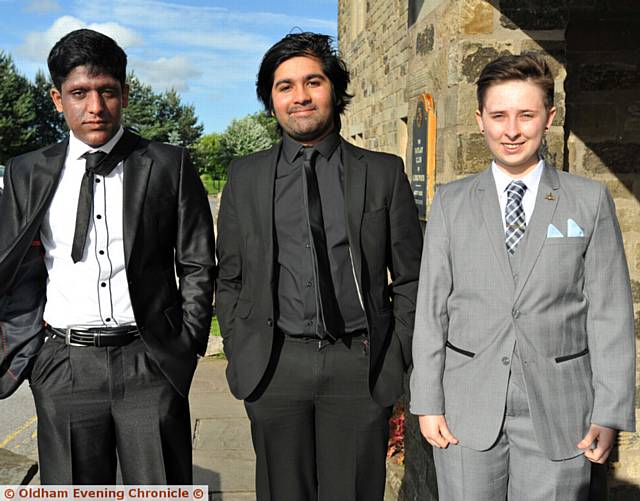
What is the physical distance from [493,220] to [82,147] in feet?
5.50

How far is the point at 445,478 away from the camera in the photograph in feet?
8.24

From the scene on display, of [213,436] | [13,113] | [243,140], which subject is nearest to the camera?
[213,436]

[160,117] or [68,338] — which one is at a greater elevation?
[160,117]

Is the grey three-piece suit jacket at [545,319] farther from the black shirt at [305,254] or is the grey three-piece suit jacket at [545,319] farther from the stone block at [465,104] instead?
the stone block at [465,104]

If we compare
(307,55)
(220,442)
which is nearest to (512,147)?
(307,55)

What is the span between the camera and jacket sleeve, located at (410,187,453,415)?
2473mm

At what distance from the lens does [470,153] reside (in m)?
3.30

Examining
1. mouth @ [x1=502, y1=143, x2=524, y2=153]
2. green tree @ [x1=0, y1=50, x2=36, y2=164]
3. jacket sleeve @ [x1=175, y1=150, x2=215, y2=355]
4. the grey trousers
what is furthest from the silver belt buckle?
green tree @ [x1=0, y1=50, x2=36, y2=164]

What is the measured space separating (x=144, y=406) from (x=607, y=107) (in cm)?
310

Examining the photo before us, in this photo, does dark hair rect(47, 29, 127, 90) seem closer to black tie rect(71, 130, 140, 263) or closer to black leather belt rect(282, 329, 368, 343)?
black tie rect(71, 130, 140, 263)

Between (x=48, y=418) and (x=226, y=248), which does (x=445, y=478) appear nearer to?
(x=226, y=248)

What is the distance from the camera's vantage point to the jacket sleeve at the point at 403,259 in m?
2.88

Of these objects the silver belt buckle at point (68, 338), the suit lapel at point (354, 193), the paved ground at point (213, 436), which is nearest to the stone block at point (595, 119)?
the suit lapel at point (354, 193)

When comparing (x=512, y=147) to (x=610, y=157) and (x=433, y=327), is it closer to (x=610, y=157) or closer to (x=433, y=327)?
(x=433, y=327)
